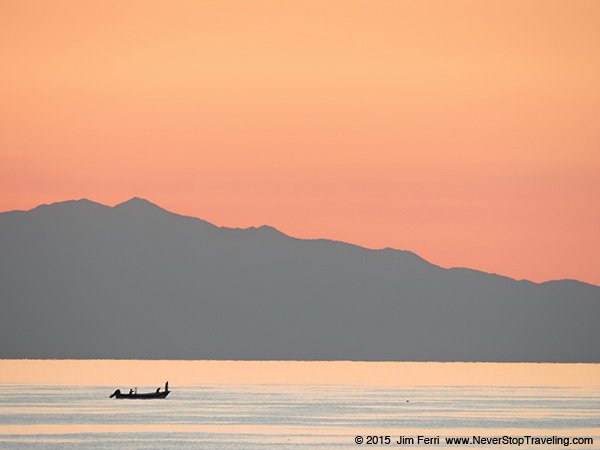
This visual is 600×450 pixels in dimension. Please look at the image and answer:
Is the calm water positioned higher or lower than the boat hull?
lower

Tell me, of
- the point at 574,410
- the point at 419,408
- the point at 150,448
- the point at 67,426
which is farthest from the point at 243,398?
the point at 150,448

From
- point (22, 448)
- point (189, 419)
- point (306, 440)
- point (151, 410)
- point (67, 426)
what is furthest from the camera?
point (151, 410)

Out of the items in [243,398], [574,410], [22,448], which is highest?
[243,398]

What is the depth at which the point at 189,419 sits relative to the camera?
128m

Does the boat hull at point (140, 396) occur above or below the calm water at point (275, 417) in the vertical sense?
above

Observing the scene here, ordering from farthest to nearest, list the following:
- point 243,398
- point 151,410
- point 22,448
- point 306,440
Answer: point 243,398
point 151,410
point 306,440
point 22,448

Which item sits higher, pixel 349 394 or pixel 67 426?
pixel 349 394

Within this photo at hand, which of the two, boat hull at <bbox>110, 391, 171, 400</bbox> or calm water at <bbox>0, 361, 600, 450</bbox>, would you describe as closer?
calm water at <bbox>0, 361, 600, 450</bbox>

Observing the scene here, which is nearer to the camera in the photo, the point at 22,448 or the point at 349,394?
the point at 22,448

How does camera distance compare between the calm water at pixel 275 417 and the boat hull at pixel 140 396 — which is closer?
the calm water at pixel 275 417

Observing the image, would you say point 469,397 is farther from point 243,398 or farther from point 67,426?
point 67,426

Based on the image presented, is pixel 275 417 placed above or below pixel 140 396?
below

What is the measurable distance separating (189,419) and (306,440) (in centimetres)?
1977

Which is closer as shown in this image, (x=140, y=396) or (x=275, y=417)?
(x=275, y=417)
